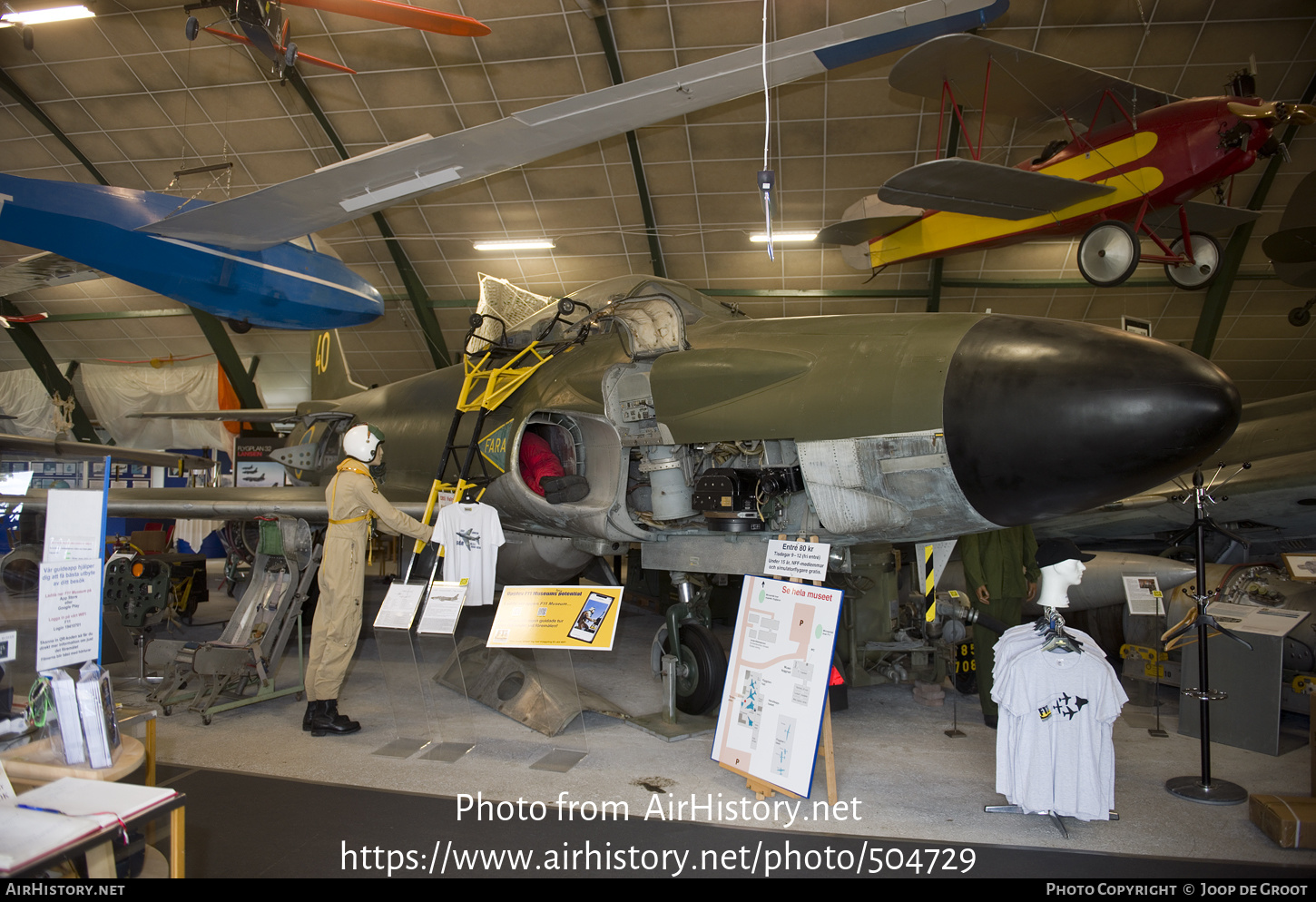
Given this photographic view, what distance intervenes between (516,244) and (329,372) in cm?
497

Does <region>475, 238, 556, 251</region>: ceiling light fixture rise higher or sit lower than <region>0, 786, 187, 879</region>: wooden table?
higher

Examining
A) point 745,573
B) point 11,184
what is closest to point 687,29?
point 11,184

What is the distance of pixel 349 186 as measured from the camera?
18.3 feet

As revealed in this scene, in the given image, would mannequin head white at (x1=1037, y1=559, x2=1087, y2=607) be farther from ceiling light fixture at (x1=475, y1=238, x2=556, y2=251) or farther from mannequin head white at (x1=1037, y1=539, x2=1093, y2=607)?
ceiling light fixture at (x1=475, y1=238, x2=556, y2=251)

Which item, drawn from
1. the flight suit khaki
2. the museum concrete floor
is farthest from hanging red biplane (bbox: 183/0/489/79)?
the museum concrete floor

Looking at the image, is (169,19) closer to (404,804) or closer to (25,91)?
(25,91)

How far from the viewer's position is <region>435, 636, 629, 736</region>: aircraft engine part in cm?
484

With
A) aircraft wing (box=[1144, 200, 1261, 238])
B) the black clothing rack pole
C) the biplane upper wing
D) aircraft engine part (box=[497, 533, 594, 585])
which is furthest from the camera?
aircraft wing (box=[1144, 200, 1261, 238])

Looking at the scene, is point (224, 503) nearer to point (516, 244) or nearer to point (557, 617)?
point (557, 617)

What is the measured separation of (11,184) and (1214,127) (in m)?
10.8

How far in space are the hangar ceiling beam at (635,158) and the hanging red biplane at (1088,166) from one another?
447cm

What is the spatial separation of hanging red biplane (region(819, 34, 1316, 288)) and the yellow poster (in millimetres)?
5085

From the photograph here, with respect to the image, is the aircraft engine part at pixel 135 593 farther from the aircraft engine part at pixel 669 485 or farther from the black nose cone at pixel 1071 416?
the black nose cone at pixel 1071 416

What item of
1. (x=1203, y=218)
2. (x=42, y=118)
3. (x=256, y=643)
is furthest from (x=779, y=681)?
(x=42, y=118)
